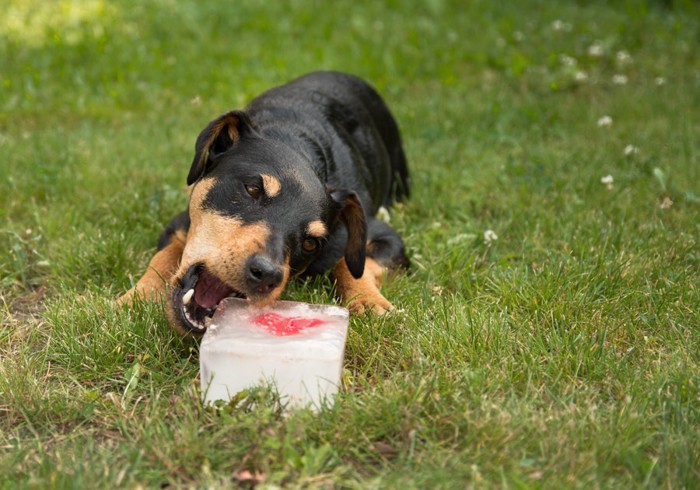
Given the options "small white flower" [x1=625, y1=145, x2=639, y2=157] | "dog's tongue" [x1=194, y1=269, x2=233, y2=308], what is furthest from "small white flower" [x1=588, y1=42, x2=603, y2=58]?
"dog's tongue" [x1=194, y1=269, x2=233, y2=308]

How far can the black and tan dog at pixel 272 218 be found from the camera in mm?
3506

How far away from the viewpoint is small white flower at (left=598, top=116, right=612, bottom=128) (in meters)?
7.15

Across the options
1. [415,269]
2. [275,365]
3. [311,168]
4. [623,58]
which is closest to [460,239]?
[415,269]

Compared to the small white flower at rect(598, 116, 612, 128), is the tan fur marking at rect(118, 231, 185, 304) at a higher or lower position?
lower

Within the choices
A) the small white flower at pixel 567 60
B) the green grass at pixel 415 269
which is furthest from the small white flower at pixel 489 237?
the small white flower at pixel 567 60

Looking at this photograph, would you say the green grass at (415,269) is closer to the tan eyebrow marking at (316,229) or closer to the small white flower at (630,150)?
the small white flower at (630,150)

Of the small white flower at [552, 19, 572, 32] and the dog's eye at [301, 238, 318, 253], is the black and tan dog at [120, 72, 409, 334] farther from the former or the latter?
the small white flower at [552, 19, 572, 32]

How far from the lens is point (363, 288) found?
421cm

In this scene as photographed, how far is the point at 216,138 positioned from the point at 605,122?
452cm

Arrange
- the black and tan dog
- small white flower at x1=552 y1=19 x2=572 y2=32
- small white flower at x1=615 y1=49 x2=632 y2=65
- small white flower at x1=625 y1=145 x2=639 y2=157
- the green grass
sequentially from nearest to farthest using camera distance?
1. the green grass
2. the black and tan dog
3. small white flower at x1=625 y1=145 x2=639 y2=157
4. small white flower at x1=615 y1=49 x2=632 y2=65
5. small white flower at x1=552 y1=19 x2=572 y2=32

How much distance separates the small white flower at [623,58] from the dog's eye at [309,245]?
6.62 meters

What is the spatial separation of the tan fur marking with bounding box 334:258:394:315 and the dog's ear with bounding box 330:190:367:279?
0.47ft

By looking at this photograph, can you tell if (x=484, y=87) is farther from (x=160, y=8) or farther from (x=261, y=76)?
(x=160, y=8)

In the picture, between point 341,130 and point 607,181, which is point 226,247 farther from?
point 607,181
